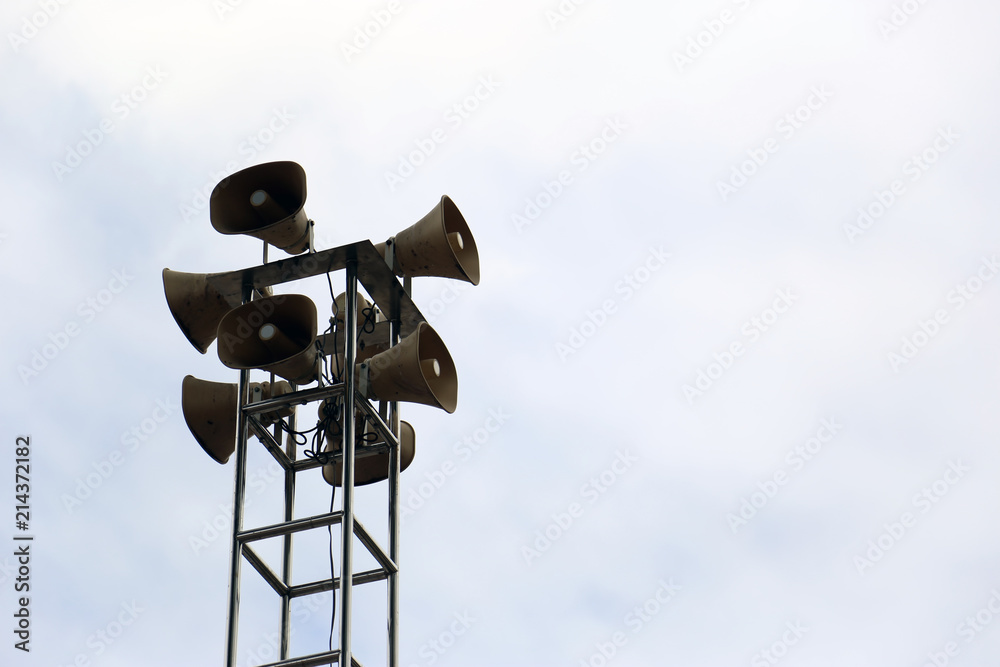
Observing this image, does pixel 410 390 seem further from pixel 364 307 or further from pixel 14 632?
pixel 14 632

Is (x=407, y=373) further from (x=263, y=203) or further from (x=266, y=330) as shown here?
(x=263, y=203)

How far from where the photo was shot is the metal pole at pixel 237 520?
6.32 m

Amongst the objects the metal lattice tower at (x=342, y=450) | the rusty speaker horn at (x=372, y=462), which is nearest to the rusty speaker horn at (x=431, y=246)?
the metal lattice tower at (x=342, y=450)

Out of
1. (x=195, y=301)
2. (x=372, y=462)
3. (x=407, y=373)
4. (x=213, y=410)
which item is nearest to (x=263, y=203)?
(x=195, y=301)

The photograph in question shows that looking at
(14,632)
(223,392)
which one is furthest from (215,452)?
(14,632)

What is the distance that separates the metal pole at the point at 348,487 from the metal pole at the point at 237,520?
2.06ft

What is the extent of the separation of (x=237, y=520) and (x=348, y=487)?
0.70 m

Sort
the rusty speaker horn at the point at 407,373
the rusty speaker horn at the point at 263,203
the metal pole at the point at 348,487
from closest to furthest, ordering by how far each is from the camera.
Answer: the metal pole at the point at 348,487 → the rusty speaker horn at the point at 407,373 → the rusty speaker horn at the point at 263,203

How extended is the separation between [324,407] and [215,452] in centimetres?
71

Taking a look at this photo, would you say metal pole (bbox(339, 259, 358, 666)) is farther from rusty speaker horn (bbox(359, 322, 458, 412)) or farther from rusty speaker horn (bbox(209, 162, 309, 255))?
rusty speaker horn (bbox(209, 162, 309, 255))

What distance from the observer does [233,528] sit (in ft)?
21.6

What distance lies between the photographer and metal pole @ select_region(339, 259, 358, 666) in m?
6.04

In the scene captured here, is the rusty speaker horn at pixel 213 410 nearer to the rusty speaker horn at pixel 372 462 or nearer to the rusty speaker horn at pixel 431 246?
the rusty speaker horn at pixel 372 462

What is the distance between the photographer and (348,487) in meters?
6.31
